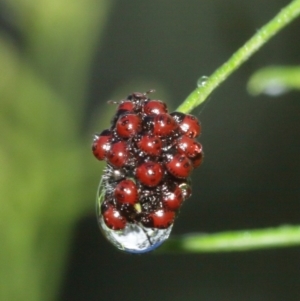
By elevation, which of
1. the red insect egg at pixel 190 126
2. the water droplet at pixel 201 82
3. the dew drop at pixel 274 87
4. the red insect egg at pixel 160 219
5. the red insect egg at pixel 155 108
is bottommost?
the red insect egg at pixel 160 219

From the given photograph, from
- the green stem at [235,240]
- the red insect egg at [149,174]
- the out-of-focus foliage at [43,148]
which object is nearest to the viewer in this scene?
the red insect egg at [149,174]

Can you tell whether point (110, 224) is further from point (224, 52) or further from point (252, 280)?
point (224, 52)

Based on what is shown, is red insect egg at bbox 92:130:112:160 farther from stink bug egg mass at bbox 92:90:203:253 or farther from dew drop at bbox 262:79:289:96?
dew drop at bbox 262:79:289:96

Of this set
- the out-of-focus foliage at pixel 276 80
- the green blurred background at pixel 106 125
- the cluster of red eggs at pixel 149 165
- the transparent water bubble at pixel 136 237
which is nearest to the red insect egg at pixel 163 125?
the cluster of red eggs at pixel 149 165

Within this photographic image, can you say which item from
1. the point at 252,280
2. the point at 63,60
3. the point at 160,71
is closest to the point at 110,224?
the point at 63,60

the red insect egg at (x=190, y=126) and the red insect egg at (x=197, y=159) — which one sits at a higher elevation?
the red insect egg at (x=190, y=126)

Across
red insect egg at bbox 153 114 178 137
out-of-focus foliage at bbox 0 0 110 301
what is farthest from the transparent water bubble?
out-of-focus foliage at bbox 0 0 110 301

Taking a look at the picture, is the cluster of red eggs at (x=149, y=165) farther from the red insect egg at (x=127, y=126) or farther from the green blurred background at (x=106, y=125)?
the green blurred background at (x=106, y=125)
